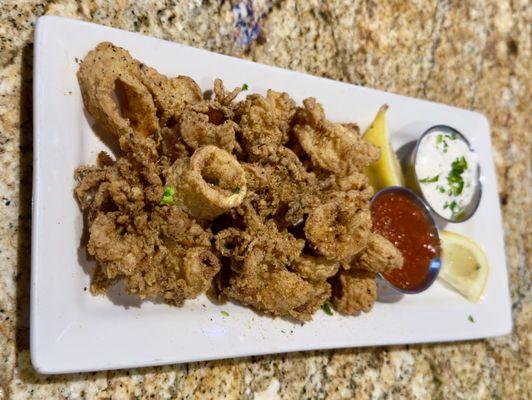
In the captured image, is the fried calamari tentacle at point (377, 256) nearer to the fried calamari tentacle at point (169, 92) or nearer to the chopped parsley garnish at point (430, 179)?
the chopped parsley garnish at point (430, 179)

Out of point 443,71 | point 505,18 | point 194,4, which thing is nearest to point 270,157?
point 194,4

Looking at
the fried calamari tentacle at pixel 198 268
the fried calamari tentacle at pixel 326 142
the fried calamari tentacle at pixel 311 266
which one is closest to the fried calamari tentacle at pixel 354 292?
the fried calamari tentacle at pixel 311 266

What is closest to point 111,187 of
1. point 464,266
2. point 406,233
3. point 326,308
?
point 326,308

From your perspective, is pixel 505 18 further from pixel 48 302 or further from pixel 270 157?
pixel 48 302

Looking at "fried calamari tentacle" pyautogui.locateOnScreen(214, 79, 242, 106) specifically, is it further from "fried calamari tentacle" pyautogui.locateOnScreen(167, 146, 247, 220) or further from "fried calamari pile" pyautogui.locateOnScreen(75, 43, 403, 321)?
"fried calamari tentacle" pyautogui.locateOnScreen(167, 146, 247, 220)

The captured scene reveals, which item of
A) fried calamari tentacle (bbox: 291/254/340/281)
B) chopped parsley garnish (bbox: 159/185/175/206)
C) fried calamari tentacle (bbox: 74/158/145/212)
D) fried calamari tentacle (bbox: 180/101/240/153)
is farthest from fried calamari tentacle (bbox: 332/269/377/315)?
fried calamari tentacle (bbox: 74/158/145/212)

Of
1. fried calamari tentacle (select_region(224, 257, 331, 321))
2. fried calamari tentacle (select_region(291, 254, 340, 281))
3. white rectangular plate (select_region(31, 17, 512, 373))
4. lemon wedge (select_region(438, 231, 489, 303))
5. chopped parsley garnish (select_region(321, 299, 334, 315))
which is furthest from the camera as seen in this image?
lemon wedge (select_region(438, 231, 489, 303))

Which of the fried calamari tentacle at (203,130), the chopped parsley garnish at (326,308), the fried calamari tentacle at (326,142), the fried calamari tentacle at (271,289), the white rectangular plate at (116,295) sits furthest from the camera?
the chopped parsley garnish at (326,308)
